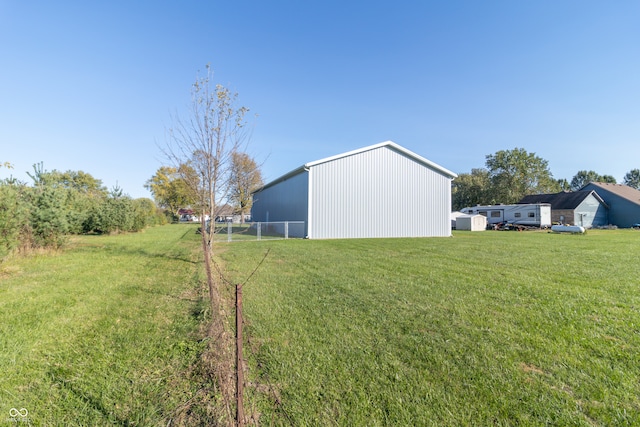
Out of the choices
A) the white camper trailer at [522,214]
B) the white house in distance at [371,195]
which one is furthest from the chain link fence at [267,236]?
the white camper trailer at [522,214]

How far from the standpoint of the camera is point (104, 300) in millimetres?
4727

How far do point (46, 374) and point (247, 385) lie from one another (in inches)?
77.0

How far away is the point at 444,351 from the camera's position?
291 cm

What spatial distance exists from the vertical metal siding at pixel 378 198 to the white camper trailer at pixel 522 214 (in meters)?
19.2

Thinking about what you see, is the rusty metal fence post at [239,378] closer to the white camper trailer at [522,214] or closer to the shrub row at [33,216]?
the shrub row at [33,216]

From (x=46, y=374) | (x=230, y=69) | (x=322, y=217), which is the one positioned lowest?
(x=46, y=374)

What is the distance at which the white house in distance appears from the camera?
16625mm

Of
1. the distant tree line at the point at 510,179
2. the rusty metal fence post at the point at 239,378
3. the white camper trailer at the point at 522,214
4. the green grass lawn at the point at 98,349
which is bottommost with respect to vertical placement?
the green grass lawn at the point at 98,349

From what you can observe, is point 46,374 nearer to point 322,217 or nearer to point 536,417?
point 536,417

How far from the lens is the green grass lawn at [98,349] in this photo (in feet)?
6.93

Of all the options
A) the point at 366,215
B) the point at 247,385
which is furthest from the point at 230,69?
the point at 366,215

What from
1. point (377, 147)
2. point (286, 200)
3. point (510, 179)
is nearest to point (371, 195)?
point (377, 147)

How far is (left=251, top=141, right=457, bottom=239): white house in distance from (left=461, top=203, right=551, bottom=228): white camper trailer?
19231 millimetres

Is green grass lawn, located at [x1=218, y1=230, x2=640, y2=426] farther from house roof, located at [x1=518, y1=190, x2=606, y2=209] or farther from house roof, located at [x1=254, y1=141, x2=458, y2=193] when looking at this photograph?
house roof, located at [x1=518, y1=190, x2=606, y2=209]
